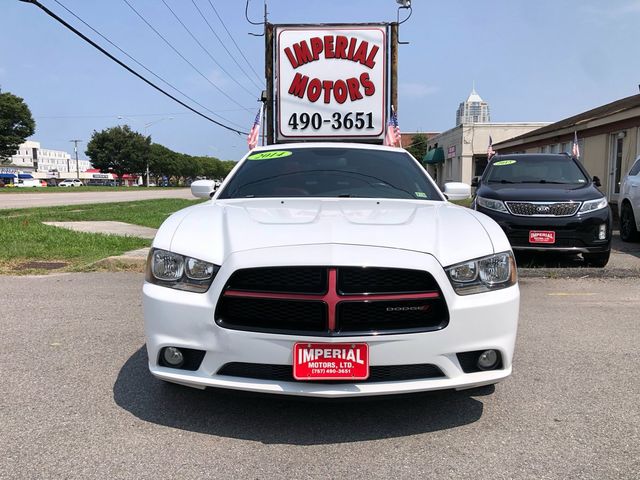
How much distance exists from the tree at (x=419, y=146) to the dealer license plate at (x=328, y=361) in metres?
58.3

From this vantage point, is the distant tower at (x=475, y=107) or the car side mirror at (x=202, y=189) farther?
the distant tower at (x=475, y=107)

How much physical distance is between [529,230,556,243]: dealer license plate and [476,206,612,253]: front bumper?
0.04 meters

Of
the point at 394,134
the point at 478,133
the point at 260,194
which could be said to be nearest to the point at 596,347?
the point at 260,194

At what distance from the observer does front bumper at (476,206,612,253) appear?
23.0 ft

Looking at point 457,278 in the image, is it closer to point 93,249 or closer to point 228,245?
point 228,245

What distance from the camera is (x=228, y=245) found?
266cm

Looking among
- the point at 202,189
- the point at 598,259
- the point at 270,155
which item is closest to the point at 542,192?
the point at 598,259

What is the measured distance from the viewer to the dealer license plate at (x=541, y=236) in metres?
7.05

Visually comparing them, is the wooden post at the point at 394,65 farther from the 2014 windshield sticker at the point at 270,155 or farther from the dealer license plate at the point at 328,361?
the dealer license plate at the point at 328,361

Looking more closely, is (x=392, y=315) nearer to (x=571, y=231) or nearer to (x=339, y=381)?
(x=339, y=381)

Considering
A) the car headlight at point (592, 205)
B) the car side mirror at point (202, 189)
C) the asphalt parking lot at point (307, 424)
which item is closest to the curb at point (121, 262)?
the car side mirror at point (202, 189)

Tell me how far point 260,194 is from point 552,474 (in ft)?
8.61

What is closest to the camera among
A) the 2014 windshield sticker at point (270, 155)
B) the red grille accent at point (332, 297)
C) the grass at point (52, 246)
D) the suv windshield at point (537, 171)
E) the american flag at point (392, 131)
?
the red grille accent at point (332, 297)

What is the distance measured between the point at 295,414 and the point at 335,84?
9.88 metres
